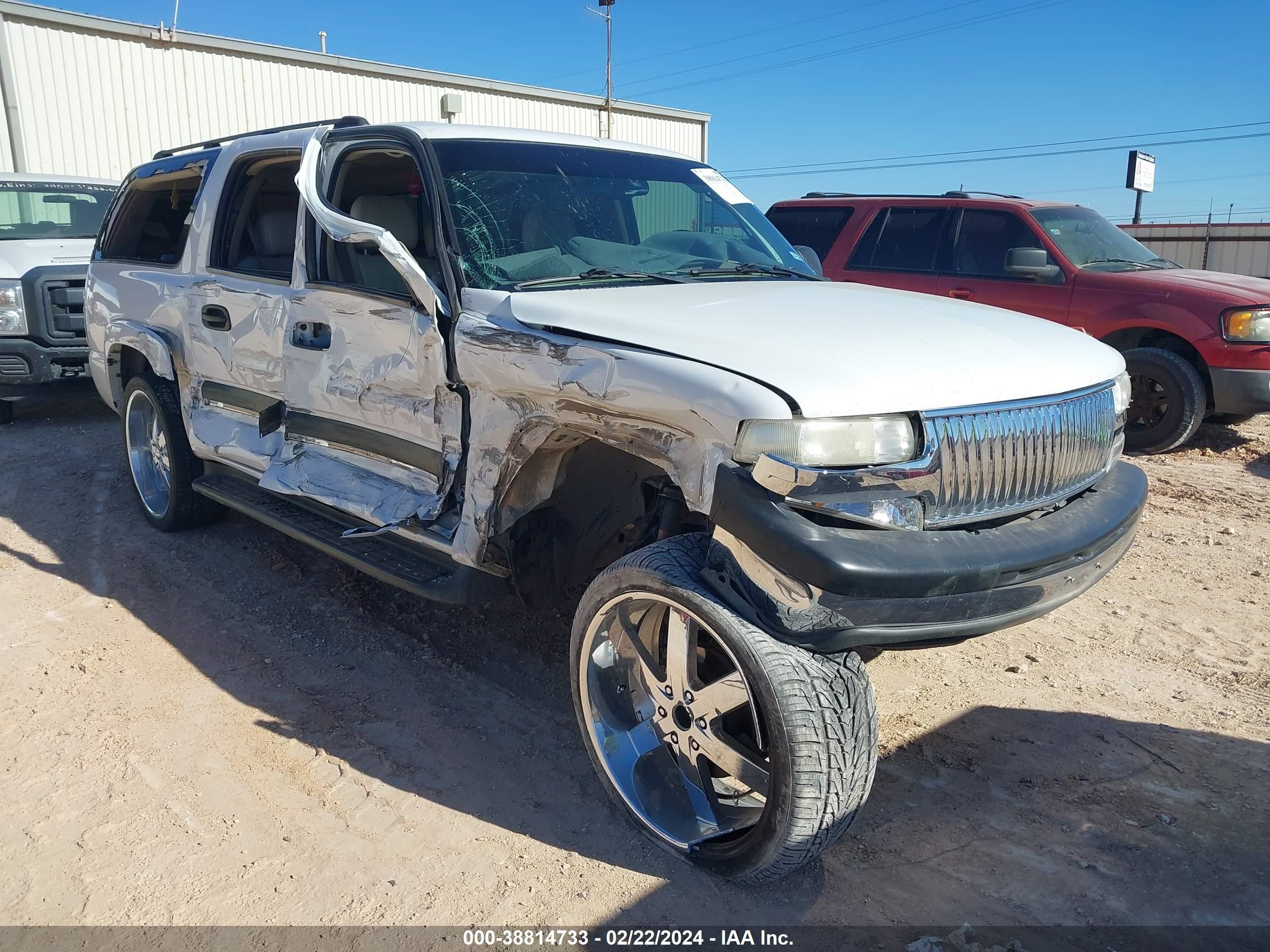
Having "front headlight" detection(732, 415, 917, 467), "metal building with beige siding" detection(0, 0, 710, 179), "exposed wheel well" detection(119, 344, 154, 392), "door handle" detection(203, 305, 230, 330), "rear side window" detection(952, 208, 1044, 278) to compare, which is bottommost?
"exposed wheel well" detection(119, 344, 154, 392)

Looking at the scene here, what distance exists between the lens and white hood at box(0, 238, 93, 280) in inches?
320

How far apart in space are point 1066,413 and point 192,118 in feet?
54.8

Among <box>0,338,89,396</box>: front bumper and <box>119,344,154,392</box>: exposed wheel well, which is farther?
<box>0,338,89,396</box>: front bumper

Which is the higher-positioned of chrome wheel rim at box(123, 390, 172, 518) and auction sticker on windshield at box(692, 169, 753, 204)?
auction sticker on windshield at box(692, 169, 753, 204)

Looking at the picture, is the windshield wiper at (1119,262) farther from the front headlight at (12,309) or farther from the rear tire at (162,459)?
the front headlight at (12,309)

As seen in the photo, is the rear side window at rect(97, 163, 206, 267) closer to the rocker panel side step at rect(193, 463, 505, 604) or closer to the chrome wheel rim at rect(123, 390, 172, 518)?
the chrome wheel rim at rect(123, 390, 172, 518)

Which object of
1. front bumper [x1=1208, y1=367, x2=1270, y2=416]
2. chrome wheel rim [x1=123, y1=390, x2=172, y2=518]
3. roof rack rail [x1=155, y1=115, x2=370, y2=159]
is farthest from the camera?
front bumper [x1=1208, y1=367, x2=1270, y2=416]

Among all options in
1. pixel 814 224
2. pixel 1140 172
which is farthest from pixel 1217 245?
pixel 814 224

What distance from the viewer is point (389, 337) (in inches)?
144

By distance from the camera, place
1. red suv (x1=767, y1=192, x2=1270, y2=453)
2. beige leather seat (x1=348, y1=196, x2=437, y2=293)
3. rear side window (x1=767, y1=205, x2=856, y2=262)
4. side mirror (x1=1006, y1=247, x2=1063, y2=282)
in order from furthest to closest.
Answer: rear side window (x1=767, y1=205, x2=856, y2=262) < side mirror (x1=1006, y1=247, x2=1063, y2=282) < red suv (x1=767, y1=192, x2=1270, y2=453) < beige leather seat (x1=348, y1=196, x2=437, y2=293)

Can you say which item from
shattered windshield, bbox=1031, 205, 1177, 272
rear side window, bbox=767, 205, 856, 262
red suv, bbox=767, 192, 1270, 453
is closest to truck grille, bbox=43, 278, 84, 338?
rear side window, bbox=767, 205, 856, 262

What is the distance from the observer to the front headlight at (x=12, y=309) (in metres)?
7.92

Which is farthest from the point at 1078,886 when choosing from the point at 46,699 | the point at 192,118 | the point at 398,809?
the point at 192,118

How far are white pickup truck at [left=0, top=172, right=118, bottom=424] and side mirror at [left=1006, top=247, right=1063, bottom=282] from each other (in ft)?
25.4
